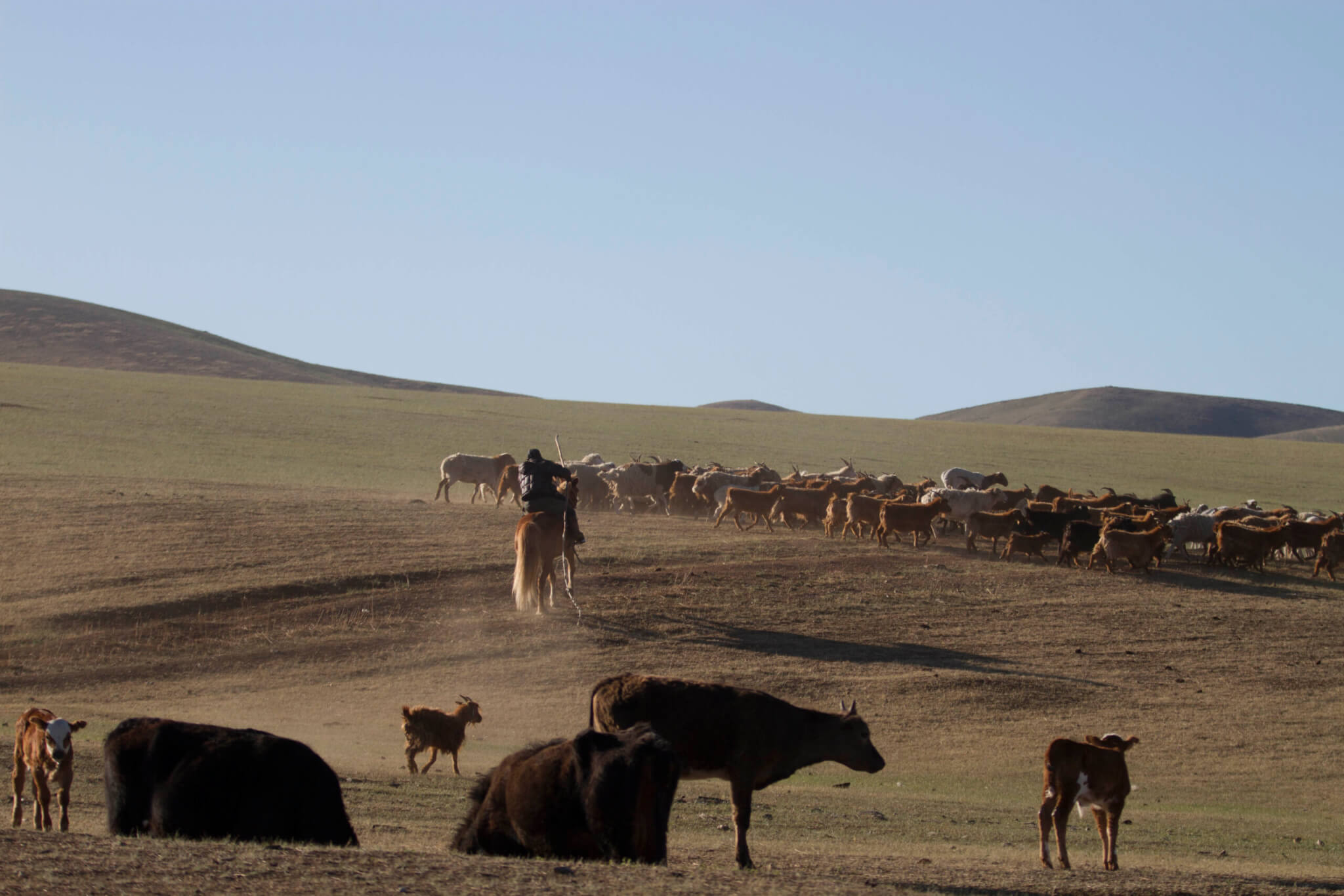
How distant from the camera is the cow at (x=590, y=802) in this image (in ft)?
22.4

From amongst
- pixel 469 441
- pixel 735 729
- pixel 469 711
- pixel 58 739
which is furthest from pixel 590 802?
pixel 469 441

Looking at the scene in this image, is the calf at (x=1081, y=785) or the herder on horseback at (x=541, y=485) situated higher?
the herder on horseback at (x=541, y=485)

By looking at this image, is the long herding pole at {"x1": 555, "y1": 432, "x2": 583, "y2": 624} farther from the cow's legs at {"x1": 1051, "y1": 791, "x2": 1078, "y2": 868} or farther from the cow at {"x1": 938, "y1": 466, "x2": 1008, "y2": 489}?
the cow at {"x1": 938, "y1": 466, "x2": 1008, "y2": 489}

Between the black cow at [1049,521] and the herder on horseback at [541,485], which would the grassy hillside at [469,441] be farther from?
the black cow at [1049,521]

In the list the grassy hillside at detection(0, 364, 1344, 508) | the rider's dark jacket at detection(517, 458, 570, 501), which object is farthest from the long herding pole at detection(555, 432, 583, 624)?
the grassy hillside at detection(0, 364, 1344, 508)

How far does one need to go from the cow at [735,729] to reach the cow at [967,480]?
937 inches

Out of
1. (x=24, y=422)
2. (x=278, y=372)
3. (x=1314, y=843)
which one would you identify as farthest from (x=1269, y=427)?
(x=1314, y=843)

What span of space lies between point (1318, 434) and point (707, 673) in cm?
14580

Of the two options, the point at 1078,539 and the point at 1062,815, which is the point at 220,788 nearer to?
the point at 1062,815

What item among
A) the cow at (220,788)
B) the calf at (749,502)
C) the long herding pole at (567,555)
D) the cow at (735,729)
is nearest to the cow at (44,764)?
the cow at (220,788)

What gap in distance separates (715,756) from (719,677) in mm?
7223

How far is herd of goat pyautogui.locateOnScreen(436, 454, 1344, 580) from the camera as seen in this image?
23.0 metres

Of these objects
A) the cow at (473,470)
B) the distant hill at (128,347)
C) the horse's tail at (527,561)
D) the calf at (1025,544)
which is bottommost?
the horse's tail at (527,561)

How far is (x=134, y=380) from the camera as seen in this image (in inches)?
2425
